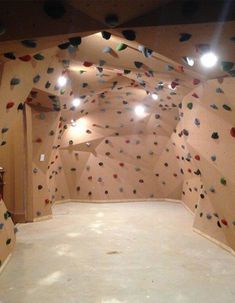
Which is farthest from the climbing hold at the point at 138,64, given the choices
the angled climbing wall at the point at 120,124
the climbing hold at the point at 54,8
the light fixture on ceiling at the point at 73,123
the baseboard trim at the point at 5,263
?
the light fixture on ceiling at the point at 73,123

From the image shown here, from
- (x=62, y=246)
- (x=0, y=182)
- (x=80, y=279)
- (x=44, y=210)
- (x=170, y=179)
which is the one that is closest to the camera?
(x=80, y=279)

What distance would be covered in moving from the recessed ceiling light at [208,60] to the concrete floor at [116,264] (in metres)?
1.94

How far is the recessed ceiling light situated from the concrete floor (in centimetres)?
194

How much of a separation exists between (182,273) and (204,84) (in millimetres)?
1898

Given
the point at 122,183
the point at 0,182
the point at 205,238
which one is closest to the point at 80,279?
the point at 205,238

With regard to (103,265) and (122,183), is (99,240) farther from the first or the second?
(122,183)

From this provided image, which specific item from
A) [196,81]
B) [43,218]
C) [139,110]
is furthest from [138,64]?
[139,110]

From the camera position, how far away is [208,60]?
2.71 meters

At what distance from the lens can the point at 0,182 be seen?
511 cm

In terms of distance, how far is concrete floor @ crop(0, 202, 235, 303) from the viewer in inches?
116

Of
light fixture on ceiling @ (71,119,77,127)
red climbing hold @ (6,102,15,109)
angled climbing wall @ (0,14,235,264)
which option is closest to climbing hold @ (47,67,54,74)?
angled climbing wall @ (0,14,235,264)

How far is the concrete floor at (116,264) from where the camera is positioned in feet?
9.71

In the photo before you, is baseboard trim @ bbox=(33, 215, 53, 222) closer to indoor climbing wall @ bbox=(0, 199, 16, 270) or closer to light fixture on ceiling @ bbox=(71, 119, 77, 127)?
indoor climbing wall @ bbox=(0, 199, 16, 270)

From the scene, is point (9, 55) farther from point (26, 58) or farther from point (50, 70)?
point (50, 70)
